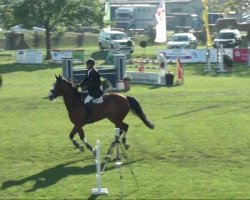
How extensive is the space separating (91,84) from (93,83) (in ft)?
0.21

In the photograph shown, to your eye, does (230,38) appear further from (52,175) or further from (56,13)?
(52,175)

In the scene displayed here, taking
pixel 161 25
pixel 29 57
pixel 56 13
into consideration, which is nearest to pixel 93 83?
pixel 161 25

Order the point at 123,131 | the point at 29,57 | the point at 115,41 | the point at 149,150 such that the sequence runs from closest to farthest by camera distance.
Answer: the point at 149,150 < the point at 123,131 < the point at 29,57 < the point at 115,41

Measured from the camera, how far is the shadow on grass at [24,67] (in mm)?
46138

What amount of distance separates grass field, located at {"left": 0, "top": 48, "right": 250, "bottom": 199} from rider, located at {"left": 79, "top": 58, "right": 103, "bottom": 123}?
4.83 ft

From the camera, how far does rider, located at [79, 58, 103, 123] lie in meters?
16.8

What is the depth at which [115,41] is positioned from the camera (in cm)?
5900

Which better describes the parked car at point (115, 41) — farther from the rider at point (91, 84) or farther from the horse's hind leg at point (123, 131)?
the rider at point (91, 84)

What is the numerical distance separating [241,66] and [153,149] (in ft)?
92.6

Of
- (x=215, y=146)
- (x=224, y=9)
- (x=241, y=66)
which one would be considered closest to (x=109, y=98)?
(x=215, y=146)

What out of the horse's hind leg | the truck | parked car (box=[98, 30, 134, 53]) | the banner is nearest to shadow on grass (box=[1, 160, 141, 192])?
the horse's hind leg

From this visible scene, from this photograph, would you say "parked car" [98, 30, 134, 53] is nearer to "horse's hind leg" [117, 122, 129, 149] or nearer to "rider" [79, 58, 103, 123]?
"horse's hind leg" [117, 122, 129, 149]

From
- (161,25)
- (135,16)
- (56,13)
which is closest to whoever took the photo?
(161,25)

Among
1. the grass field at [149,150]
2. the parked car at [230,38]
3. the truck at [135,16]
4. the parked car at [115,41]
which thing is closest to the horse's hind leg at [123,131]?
the grass field at [149,150]
